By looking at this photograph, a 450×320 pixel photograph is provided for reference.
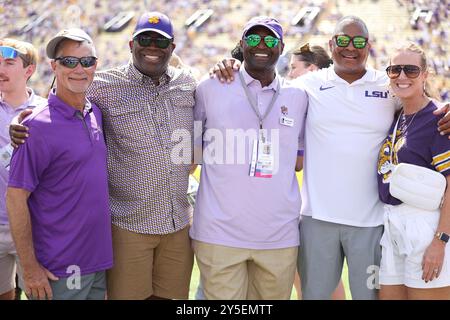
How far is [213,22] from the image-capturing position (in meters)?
24.8

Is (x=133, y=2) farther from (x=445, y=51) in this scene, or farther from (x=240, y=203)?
(x=240, y=203)

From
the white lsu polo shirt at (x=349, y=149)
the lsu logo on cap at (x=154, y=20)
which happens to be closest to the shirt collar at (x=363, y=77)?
the white lsu polo shirt at (x=349, y=149)

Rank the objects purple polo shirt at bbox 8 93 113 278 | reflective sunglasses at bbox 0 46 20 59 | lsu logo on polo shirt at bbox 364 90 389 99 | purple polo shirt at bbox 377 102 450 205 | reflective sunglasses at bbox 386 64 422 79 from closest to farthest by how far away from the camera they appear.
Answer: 1. purple polo shirt at bbox 8 93 113 278
2. purple polo shirt at bbox 377 102 450 205
3. reflective sunglasses at bbox 386 64 422 79
4. lsu logo on polo shirt at bbox 364 90 389 99
5. reflective sunglasses at bbox 0 46 20 59

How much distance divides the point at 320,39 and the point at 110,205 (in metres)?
19.1

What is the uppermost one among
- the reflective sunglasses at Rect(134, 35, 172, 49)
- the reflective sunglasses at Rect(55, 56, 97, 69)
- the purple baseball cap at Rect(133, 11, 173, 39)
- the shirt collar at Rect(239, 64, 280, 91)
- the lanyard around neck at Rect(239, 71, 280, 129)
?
the purple baseball cap at Rect(133, 11, 173, 39)

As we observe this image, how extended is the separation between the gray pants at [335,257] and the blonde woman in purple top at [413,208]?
117 millimetres

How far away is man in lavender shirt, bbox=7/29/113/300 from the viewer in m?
3.11

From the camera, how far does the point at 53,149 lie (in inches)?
123

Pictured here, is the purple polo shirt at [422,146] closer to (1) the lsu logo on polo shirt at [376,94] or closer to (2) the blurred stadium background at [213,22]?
(1) the lsu logo on polo shirt at [376,94]

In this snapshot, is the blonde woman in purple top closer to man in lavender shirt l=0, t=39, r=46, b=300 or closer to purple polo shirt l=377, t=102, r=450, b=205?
purple polo shirt l=377, t=102, r=450, b=205

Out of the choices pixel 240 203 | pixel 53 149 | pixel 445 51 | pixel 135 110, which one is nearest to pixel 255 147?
pixel 240 203

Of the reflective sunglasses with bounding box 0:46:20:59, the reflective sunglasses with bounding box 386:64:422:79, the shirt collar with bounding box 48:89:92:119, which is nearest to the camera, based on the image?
the shirt collar with bounding box 48:89:92:119

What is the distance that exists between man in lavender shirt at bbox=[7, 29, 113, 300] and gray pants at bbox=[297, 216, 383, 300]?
4.19 ft

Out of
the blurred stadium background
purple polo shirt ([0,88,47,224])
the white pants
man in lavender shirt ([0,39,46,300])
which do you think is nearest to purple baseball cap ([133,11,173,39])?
purple polo shirt ([0,88,47,224])
